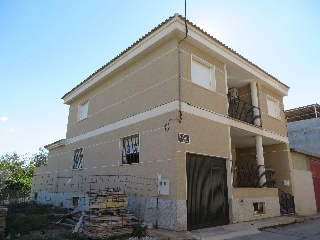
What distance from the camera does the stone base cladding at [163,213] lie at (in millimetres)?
7555

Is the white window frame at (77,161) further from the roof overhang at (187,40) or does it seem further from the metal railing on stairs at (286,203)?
the metal railing on stairs at (286,203)

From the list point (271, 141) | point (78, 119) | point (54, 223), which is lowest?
point (54, 223)

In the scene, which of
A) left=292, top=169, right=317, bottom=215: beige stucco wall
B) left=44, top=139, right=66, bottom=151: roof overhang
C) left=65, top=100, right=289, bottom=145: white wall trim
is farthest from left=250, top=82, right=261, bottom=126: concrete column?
left=44, top=139, right=66, bottom=151: roof overhang

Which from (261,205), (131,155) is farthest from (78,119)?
(261,205)

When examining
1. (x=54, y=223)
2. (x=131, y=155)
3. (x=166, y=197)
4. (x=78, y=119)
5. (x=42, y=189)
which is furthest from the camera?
(x=42, y=189)

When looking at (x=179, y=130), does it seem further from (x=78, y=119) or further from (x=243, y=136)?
(x=78, y=119)

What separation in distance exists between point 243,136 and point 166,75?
5.73 m

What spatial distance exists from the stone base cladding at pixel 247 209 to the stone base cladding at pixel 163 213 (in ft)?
8.58

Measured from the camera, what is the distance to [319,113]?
23000 millimetres

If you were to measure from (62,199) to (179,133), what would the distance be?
9291 millimetres

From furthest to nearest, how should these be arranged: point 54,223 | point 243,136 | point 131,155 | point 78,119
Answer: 1. point 78,119
2. point 243,136
3. point 131,155
4. point 54,223

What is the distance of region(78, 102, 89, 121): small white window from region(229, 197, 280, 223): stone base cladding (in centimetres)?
916

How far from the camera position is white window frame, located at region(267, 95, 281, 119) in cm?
1392

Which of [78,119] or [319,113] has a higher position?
[319,113]
